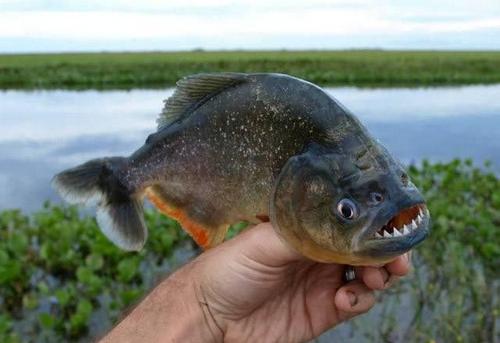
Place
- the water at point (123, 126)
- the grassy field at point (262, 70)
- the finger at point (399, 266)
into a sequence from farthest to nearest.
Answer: the grassy field at point (262, 70) → the water at point (123, 126) → the finger at point (399, 266)

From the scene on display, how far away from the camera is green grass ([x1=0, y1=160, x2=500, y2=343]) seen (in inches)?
240

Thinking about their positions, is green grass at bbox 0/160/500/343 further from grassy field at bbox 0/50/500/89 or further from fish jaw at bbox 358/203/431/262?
grassy field at bbox 0/50/500/89

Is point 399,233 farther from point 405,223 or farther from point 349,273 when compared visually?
point 349,273

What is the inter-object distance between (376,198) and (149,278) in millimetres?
5994

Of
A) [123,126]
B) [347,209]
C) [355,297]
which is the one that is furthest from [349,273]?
[123,126]

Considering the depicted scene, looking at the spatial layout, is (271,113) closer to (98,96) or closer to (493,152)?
(493,152)

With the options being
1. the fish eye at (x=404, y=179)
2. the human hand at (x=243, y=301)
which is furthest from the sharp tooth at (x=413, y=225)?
the human hand at (x=243, y=301)

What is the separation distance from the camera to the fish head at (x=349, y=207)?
1726 mm

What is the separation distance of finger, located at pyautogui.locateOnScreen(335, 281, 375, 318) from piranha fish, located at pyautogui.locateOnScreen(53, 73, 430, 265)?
1.31ft

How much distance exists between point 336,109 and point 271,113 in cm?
22

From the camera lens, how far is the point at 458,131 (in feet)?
65.3

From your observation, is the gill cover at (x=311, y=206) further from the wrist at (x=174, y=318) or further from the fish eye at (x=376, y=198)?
the wrist at (x=174, y=318)

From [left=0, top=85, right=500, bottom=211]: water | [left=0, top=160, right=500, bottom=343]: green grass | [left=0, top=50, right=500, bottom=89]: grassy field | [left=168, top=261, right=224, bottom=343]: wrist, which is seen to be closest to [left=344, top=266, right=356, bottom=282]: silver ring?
[left=168, top=261, right=224, bottom=343]: wrist

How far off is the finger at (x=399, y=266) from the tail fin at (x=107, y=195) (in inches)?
33.1
